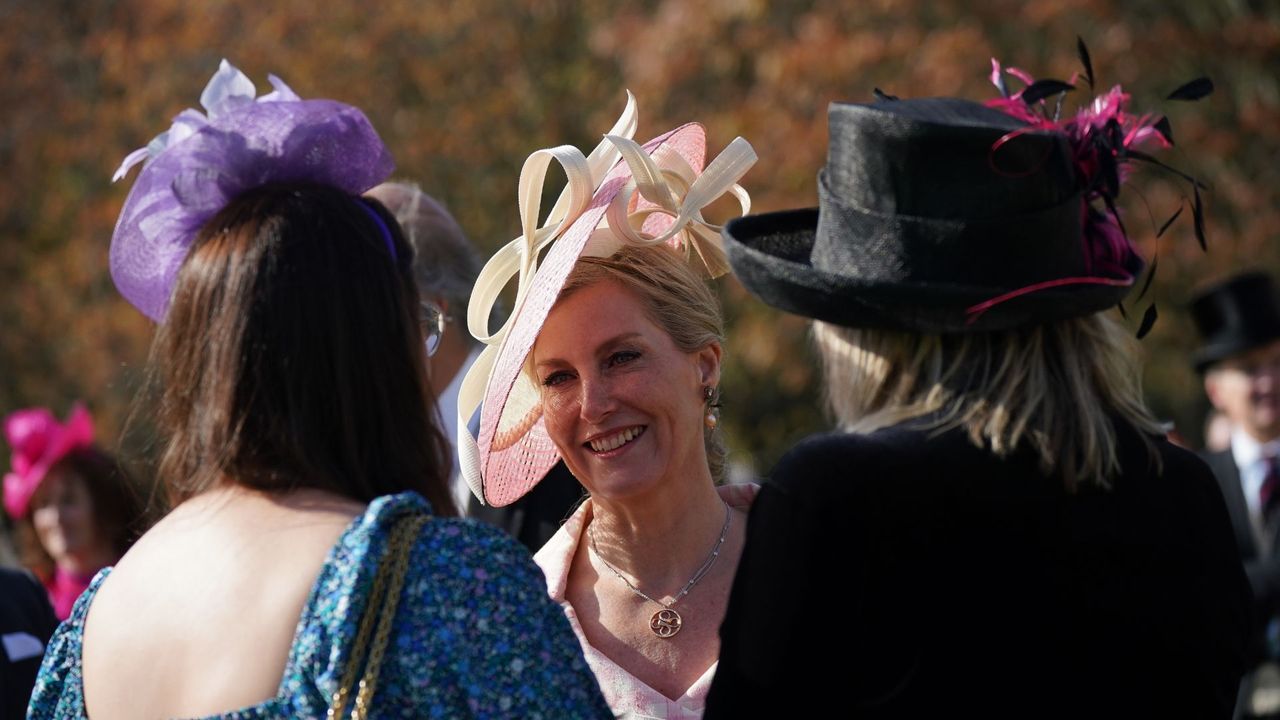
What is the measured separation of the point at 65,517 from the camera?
6.41 metres

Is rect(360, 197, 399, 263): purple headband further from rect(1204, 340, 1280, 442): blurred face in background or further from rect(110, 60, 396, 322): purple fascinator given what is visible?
rect(1204, 340, 1280, 442): blurred face in background

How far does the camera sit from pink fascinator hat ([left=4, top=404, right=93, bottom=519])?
648 centimetres

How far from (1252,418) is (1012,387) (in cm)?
535

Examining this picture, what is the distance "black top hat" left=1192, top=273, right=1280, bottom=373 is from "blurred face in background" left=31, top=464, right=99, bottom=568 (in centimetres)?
505

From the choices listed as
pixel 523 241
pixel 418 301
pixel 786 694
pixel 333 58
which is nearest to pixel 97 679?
pixel 418 301

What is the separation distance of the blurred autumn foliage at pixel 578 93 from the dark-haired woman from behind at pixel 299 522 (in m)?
8.64

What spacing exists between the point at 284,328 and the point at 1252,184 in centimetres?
1075

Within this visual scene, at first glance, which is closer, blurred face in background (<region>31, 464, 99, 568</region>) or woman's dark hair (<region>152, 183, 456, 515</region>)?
woman's dark hair (<region>152, 183, 456, 515</region>)

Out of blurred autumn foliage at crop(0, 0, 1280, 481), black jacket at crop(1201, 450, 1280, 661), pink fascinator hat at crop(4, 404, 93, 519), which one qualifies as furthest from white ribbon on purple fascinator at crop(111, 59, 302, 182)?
blurred autumn foliage at crop(0, 0, 1280, 481)

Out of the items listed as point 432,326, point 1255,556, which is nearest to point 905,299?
point 432,326

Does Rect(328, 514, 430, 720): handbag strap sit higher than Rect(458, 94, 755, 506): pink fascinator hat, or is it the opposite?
Rect(458, 94, 755, 506): pink fascinator hat

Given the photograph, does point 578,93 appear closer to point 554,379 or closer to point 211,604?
point 554,379

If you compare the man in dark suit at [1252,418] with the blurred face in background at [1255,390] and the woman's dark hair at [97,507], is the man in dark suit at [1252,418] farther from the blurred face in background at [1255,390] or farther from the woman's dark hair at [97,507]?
the woman's dark hair at [97,507]

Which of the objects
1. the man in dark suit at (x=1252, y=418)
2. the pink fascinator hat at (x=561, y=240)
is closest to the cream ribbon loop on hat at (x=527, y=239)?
the pink fascinator hat at (x=561, y=240)
